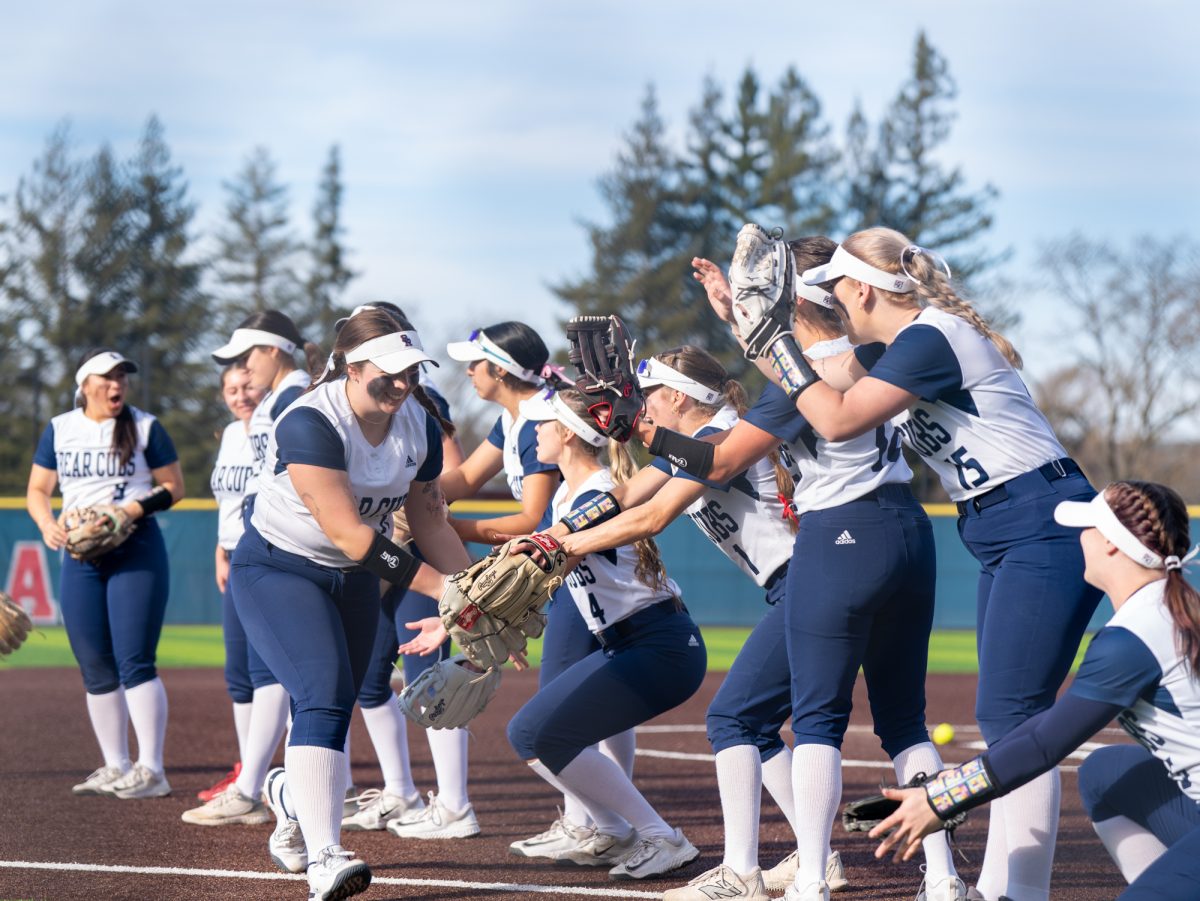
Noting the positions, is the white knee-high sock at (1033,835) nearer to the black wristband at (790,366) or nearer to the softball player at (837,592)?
the softball player at (837,592)

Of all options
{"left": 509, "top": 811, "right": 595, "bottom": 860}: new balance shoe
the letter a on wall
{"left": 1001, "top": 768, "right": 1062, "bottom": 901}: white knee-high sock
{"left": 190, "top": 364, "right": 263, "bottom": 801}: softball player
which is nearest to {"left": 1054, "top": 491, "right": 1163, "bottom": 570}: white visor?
{"left": 1001, "top": 768, "right": 1062, "bottom": 901}: white knee-high sock

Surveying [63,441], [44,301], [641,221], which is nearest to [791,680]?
A: [63,441]

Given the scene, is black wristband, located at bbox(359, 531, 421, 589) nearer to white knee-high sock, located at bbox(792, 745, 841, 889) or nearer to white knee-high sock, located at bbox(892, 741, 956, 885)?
white knee-high sock, located at bbox(792, 745, 841, 889)

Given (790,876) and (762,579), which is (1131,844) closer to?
(790,876)

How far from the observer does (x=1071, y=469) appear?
4359mm

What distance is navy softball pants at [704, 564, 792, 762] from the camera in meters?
4.99

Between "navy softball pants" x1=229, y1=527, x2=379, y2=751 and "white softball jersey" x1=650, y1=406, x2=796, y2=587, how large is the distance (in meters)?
1.22

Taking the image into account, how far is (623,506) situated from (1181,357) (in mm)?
39353

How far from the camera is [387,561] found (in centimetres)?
478

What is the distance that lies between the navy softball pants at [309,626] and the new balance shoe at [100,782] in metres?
2.65

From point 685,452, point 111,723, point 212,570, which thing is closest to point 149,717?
point 111,723

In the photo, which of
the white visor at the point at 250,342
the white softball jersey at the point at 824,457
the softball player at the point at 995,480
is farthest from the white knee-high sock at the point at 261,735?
the softball player at the point at 995,480

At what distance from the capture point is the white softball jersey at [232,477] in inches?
289

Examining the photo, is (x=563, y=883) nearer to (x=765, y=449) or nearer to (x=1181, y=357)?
(x=765, y=449)
